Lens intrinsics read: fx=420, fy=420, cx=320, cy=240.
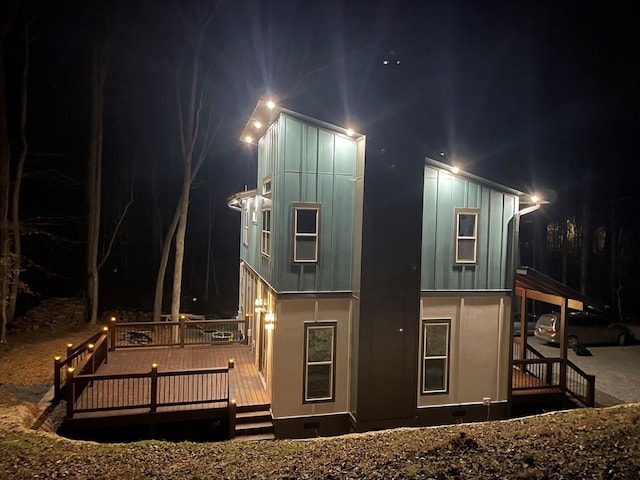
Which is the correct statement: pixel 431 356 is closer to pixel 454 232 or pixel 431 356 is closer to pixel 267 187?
pixel 454 232

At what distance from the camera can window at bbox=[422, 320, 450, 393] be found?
9250mm

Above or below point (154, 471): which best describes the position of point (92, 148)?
above

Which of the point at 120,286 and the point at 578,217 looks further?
the point at 120,286

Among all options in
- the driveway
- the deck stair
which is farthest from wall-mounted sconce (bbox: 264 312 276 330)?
the driveway

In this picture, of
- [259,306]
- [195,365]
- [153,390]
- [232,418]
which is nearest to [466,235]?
[259,306]

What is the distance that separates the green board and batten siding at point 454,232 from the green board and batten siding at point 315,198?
172cm

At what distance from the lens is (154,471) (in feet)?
17.6

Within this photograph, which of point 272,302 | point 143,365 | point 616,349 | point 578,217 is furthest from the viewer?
point 578,217

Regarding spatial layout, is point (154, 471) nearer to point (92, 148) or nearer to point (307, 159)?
point (307, 159)

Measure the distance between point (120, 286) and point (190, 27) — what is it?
22.2 meters

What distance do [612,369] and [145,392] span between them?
14.3 m

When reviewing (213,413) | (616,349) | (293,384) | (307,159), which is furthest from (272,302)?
(616,349)

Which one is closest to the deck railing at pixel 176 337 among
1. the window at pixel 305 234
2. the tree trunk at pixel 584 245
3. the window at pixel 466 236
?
the window at pixel 305 234

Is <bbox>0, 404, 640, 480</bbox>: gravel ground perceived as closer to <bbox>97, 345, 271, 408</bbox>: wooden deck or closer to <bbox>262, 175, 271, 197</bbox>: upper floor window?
<bbox>97, 345, 271, 408</bbox>: wooden deck
